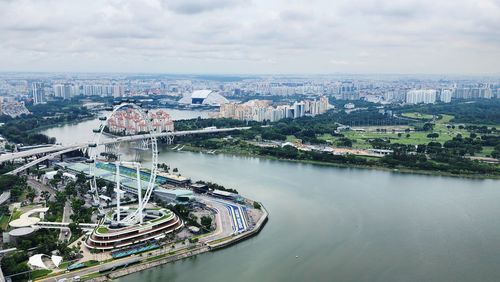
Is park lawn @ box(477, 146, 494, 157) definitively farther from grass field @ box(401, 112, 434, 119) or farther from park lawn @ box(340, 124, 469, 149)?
grass field @ box(401, 112, 434, 119)

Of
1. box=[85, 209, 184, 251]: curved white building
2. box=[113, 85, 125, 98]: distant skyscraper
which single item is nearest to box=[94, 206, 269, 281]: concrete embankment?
box=[85, 209, 184, 251]: curved white building

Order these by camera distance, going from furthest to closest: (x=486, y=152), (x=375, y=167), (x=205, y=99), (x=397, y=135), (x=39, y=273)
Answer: (x=205, y=99) → (x=397, y=135) → (x=486, y=152) → (x=375, y=167) → (x=39, y=273)

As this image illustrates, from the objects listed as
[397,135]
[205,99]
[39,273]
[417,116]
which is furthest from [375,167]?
[205,99]

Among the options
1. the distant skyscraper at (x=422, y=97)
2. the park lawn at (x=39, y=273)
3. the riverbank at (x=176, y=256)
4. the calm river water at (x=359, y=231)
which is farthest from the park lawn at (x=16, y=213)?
the distant skyscraper at (x=422, y=97)

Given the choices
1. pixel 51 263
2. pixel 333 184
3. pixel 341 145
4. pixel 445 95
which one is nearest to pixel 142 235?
pixel 51 263

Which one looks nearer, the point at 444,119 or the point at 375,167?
the point at 375,167

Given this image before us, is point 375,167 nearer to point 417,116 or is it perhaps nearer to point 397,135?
point 397,135

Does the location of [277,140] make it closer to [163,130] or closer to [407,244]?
[163,130]

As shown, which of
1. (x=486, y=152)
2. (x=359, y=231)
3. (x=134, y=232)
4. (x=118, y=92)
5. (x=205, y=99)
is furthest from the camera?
(x=118, y=92)
